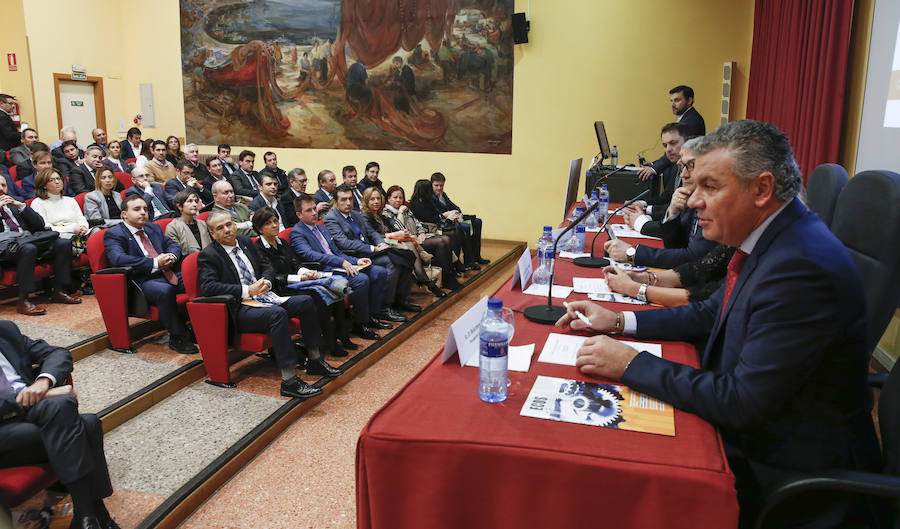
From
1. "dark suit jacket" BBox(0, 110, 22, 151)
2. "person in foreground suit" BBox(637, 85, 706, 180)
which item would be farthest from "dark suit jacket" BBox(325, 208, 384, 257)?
"dark suit jacket" BBox(0, 110, 22, 151)

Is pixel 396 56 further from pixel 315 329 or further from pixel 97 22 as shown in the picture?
pixel 315 329

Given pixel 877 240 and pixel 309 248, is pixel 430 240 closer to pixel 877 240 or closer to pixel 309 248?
pixel 309 248

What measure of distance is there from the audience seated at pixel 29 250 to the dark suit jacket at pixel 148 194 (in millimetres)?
856

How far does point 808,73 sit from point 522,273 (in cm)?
336

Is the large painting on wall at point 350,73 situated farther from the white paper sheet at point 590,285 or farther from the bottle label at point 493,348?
the bottle label at point 493,348

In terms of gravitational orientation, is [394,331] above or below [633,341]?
below

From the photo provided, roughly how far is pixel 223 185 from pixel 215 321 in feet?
7.09

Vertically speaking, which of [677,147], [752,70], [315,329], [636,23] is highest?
[636,23]

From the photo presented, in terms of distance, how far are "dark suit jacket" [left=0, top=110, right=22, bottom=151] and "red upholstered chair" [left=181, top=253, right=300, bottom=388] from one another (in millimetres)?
5838

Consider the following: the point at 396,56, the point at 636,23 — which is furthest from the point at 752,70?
the point at 396,56

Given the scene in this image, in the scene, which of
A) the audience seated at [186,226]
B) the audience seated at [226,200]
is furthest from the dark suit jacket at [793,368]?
the audience seated at [226,200]

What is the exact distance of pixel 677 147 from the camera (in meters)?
4.02

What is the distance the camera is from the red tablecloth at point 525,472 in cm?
120

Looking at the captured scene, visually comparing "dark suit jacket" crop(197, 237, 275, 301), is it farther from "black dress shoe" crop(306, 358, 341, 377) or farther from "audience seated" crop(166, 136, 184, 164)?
"audience seated" crop(166, 136, 184, 164)
